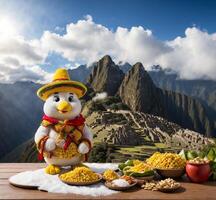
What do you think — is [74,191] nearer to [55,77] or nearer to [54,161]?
[54,161]

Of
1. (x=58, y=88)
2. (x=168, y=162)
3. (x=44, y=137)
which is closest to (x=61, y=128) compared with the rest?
(x=44, y=137)

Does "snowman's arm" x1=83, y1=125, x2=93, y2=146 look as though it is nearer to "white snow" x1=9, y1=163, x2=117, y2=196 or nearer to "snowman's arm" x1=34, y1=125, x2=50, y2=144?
"snowman's arm" x1=34, y1=125, x2=50, y2=144

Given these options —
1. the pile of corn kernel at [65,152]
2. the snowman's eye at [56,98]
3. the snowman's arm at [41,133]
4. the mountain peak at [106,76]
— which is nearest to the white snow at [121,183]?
the pile of corn kernel at [65,152]

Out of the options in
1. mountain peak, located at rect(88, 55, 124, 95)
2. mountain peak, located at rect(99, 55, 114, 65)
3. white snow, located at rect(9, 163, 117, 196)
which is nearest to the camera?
white snow, located at rect(9, 163, 117, 196)

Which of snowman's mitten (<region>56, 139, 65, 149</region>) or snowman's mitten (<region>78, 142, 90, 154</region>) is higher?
snowman's mitten (<region>56, 139, 65, 149</region>)

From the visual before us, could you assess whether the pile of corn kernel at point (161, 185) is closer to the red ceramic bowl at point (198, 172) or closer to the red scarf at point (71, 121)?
the red ceramic bowl at point (198, 172)

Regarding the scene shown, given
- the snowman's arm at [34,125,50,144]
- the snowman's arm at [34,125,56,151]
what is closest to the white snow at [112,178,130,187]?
the snowman's arm at [34,125,56,151]
